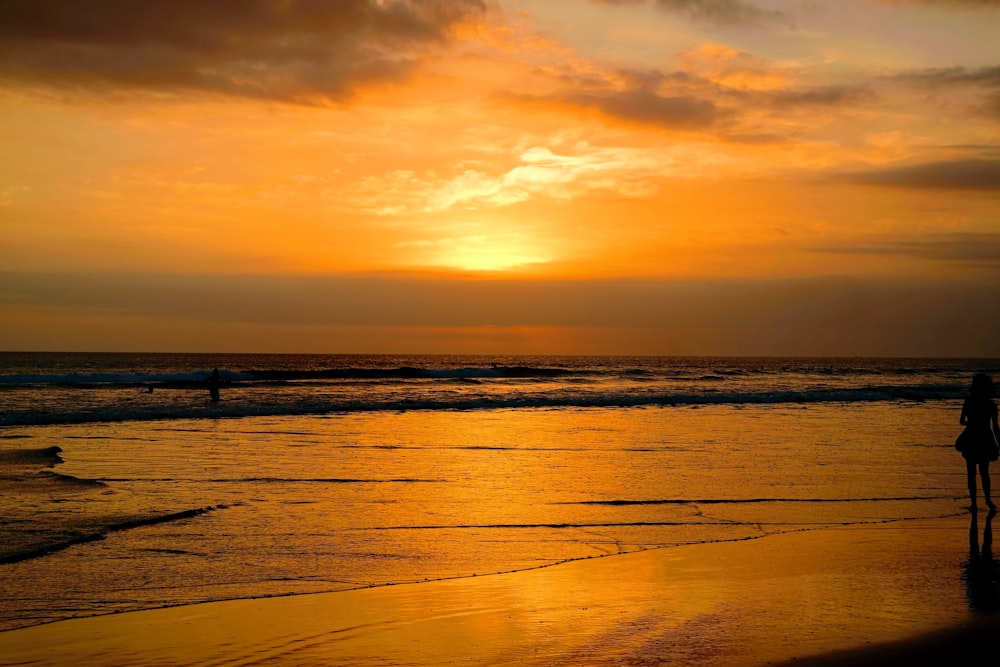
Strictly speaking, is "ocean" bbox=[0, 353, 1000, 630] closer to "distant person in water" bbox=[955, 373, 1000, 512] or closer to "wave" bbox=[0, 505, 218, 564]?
"wave" bbox=[0, 505, 218, 564]

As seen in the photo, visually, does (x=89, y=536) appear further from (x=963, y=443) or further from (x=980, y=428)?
(x=980, y=428)

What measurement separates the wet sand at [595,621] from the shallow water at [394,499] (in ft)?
1.73

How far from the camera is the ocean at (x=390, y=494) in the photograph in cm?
833

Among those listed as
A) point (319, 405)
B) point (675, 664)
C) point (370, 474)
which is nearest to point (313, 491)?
point (370, 474)

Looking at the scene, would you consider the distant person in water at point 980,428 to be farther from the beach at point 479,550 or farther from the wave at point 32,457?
the wave at point 32,457

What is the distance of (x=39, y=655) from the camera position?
5.83 meters

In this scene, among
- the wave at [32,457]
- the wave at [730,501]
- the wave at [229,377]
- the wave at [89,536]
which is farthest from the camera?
the wave at [229,377]

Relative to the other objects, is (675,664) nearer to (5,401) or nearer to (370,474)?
(370,474)

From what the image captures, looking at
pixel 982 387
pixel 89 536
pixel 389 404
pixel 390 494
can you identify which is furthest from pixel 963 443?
pixel 389 404

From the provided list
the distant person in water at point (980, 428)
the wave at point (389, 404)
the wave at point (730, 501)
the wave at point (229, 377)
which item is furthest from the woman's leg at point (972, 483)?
the wave at point (229, 377)

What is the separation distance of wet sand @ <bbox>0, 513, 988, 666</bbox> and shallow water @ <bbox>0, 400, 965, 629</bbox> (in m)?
0.53

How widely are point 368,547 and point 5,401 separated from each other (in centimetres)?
3420

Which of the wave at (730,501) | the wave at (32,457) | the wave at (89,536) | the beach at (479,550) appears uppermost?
the wave at (32,457)

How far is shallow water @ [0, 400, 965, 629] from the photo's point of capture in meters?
8.25
